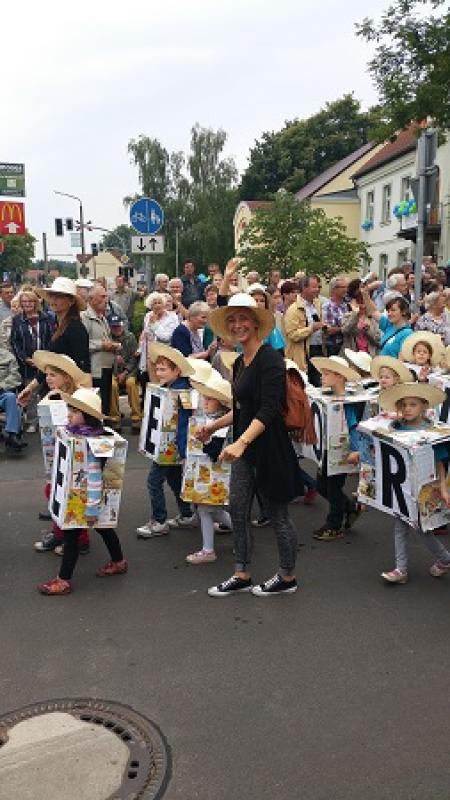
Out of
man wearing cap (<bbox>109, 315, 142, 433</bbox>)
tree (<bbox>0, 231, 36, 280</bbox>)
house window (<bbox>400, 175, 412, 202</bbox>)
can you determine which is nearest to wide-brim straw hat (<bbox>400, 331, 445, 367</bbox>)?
man wearing cap (<bbox>109, 315, 142, 433</bbox>)

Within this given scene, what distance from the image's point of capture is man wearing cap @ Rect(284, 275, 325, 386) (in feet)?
27.0

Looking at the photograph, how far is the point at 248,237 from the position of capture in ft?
86.7

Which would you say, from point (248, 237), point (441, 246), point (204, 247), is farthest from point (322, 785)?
point (204, 247)

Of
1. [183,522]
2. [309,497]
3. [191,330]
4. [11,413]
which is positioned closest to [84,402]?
[183,522]

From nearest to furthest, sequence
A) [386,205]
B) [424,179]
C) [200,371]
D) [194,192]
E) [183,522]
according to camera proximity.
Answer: [200,371] → [183,522] → [424,179] → [386,205] → [194,192]

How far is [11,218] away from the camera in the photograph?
17578mm

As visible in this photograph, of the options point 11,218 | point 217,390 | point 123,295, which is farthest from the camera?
point 11,218

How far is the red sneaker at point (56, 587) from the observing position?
455cm

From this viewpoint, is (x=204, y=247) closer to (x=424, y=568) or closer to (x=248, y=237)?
(x=248, y=237)

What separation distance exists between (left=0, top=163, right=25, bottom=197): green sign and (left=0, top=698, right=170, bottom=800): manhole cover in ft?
55.7

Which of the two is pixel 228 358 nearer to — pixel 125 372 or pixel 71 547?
pixel 71 547

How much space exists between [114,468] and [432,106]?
12.3 meters

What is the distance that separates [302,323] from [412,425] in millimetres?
3817

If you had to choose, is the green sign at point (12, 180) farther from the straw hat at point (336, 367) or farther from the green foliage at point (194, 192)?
the green foliage at point (194, 192)
